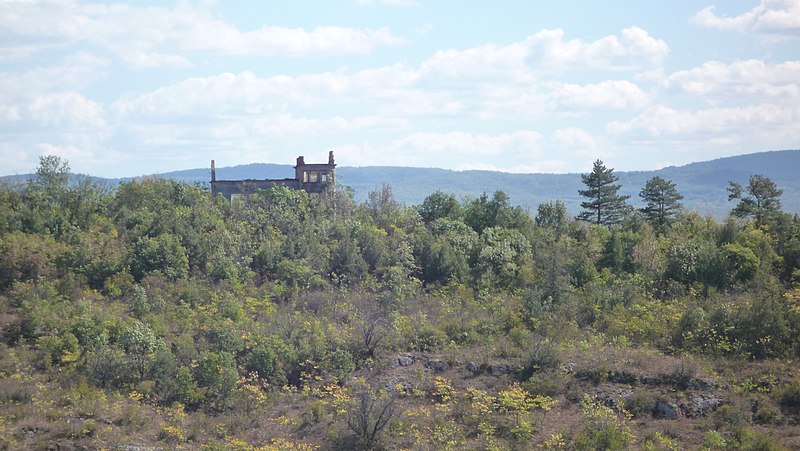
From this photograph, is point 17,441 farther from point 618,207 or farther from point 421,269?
point 618,207

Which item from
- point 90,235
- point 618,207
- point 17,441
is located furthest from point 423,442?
point 618,207

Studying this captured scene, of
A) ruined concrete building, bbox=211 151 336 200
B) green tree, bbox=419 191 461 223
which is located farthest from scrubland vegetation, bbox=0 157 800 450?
ruined concrete building, bbox=211 151 336 200

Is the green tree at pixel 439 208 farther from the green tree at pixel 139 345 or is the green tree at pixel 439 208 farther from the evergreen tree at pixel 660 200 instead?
the green tree at pixel 139 345

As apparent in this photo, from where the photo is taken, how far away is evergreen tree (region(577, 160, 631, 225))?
46.5m

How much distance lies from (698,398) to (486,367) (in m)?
6.96

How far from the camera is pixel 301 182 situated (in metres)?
45.0

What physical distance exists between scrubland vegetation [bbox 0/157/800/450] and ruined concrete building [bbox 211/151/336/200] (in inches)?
127

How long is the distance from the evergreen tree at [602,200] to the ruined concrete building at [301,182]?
1507 cm

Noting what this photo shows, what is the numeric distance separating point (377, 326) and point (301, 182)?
57.3ft

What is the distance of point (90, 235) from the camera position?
113 feet

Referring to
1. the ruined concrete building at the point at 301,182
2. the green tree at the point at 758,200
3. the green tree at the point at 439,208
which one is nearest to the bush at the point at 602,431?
the green tree at the point at 439,208

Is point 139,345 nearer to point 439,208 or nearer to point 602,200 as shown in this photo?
point 439,208

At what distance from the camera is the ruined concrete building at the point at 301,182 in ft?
147

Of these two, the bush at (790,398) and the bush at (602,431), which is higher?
the bush at (790,398)
